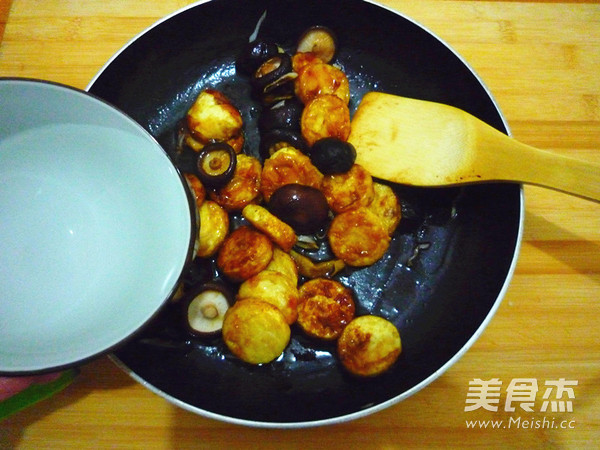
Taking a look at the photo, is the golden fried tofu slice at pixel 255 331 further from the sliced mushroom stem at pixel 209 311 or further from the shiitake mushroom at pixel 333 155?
the shiitake mushroom at pixel 333 155

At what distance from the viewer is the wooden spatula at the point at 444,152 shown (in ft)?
4.40

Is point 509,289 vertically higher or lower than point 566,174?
lower

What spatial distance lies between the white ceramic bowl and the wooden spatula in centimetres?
81

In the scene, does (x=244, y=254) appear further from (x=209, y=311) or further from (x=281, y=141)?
→ (x=281, y=141)

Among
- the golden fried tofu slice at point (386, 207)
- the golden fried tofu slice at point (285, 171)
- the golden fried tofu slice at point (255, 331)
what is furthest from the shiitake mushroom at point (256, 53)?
the golden fried tofu slice at point (255, 331)

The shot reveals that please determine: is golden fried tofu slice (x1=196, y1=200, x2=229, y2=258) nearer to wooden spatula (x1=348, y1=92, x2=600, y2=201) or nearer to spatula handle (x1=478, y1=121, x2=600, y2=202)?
wooden spatula (x1=348, y1=92, x2=600, y2=201)

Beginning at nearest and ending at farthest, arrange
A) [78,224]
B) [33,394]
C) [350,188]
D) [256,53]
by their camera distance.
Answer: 1. [78,224]
2. [33,394]
3. [350,188]
4. [256,53]

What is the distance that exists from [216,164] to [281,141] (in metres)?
0.24

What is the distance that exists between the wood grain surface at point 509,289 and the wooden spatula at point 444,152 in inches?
11.6

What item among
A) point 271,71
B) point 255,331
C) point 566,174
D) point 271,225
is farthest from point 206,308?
point 566,174

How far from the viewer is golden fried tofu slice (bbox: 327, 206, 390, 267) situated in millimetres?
1430

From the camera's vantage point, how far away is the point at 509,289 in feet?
4.96

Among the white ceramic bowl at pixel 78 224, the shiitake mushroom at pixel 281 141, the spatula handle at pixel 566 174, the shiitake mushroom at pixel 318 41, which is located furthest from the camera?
the shiitake mushroom at pixel 318 41

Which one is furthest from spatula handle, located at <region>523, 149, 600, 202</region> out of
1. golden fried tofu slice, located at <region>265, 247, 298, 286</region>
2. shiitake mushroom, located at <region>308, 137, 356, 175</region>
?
golden fried tofu slice, located at <region>265, 247, 298, 286</region>
